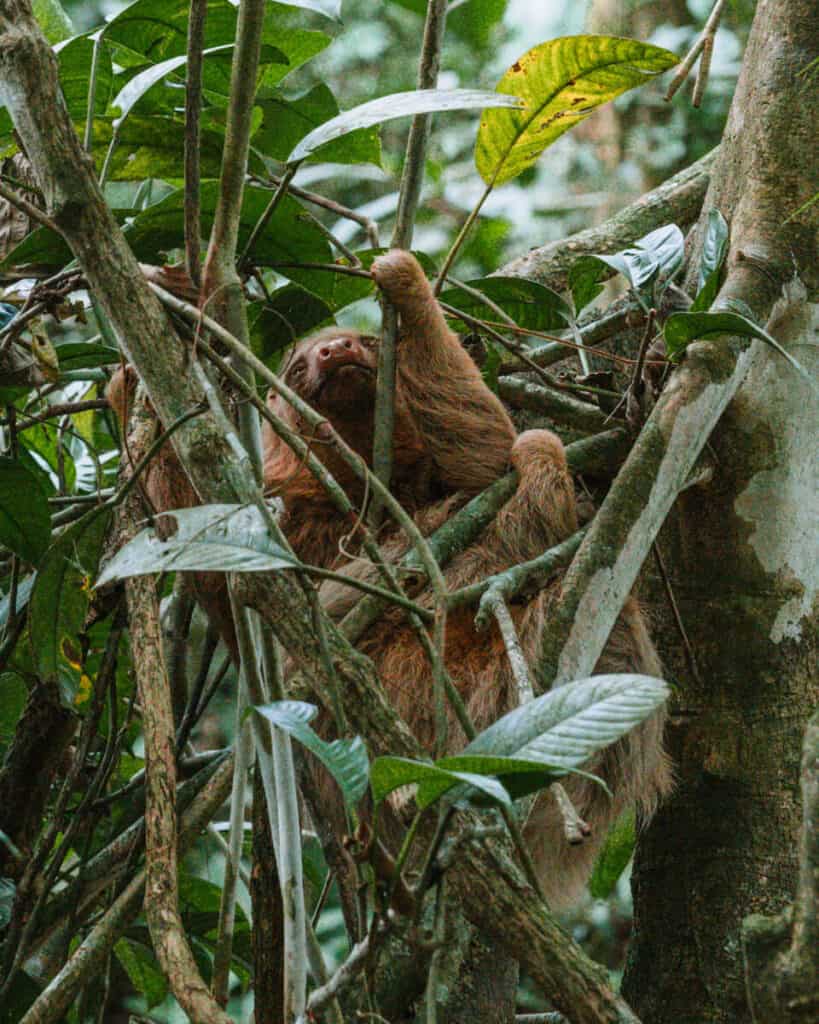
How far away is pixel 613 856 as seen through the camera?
3861mm

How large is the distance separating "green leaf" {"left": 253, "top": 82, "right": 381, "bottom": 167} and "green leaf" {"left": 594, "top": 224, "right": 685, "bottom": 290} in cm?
80

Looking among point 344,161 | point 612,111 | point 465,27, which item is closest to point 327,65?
point 612,111

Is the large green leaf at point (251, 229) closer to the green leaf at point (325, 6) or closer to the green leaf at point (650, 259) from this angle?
the green leaf at point (325, 6)

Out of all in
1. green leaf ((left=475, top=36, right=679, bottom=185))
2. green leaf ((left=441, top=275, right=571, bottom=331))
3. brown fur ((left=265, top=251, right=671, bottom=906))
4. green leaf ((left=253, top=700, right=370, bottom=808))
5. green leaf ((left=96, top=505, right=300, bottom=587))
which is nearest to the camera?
green leaf ((left=253, top=700, right=370, bottom=808))

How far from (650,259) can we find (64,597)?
164 centimetres

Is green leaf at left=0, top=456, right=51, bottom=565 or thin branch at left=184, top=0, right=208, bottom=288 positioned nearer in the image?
thin branch at left=184, top=0, right=208, bottom=288

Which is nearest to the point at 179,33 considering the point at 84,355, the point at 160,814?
the point at 84,355

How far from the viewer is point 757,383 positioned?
119 inches

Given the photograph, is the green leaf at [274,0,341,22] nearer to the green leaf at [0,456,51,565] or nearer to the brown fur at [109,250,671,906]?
the brown fur at [109,250,671,906]

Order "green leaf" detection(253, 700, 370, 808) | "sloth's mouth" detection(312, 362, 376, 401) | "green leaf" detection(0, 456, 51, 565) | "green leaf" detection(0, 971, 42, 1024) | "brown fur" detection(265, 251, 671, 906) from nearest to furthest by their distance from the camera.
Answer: "green leaf" detection(253, 700, 370, 808) < "green leaf" detection(0, 456, 51, 565) < "green leaf" detection(0, 971, 42, 1024) < "brown fur" detection(265, 251, 671, 906) < "sloth's mouth" detection(312, 362, 376, 401)

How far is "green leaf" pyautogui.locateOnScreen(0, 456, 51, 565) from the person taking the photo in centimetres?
283

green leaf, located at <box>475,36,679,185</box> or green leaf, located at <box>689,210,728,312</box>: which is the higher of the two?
green leaf, located at <box>475,36,679,185</box>

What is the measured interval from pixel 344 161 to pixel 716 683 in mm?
1692

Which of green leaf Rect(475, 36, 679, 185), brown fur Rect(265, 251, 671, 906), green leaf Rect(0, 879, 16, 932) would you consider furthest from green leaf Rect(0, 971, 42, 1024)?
green leaf Rect(475, 36, 679, 185)
